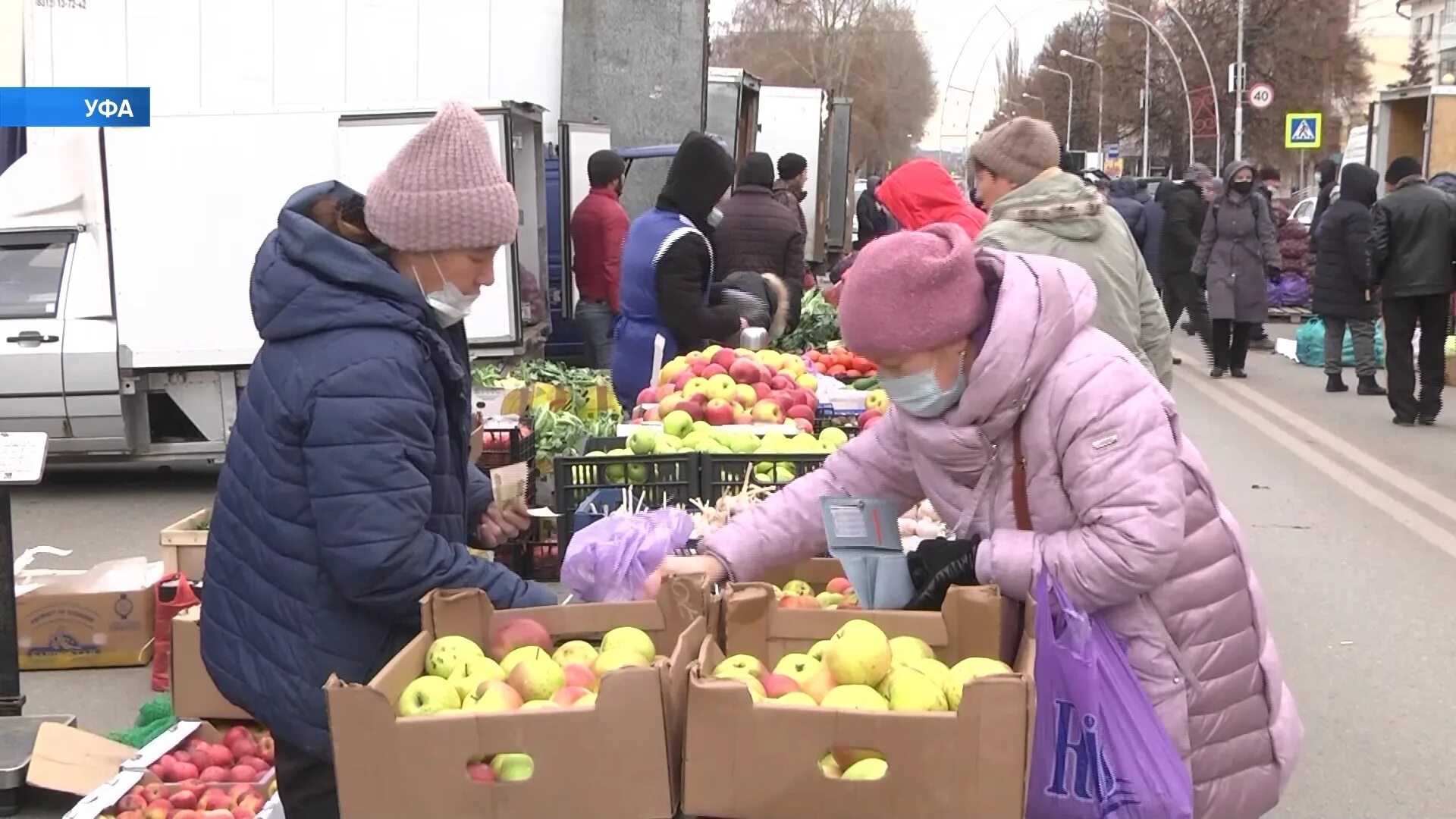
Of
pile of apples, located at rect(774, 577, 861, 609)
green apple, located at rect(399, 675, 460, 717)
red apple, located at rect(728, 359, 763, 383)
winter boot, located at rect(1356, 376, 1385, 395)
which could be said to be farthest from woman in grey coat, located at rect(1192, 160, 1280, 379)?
green apple, located at rect(399, 675, 460, 717)

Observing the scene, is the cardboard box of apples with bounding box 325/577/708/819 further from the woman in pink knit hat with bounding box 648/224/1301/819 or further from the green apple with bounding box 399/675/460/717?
the woman in pink knit hat with bounding box 648/224/1301/819

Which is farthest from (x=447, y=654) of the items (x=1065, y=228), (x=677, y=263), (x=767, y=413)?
(x=677, y=263)

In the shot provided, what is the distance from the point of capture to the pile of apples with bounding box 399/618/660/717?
2725mm

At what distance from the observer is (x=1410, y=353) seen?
42.8 feet

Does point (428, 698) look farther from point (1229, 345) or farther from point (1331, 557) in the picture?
point (1229, 345)

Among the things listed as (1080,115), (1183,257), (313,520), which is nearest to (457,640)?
(313,520)

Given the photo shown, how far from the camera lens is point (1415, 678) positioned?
20.8ft

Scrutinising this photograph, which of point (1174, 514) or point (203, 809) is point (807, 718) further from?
point (203, 809)

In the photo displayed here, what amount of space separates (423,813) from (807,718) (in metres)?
0.66

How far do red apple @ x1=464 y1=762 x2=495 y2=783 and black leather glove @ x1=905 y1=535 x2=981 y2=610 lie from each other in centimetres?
94

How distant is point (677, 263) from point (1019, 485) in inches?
194

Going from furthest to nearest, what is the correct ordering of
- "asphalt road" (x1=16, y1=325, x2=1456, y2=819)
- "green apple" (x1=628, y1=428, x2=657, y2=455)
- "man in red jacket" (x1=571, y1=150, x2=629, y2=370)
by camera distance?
"man in red jacket" (x1=571, y1=150, x2=629, y2=370) < "green apple" (x1=628, y1=428, x2=657, y2=455) < "asphalt road" (x1=16, y1=325, x2=1456, y2=819)

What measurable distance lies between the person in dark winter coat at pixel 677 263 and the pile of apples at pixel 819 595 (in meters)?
4.01

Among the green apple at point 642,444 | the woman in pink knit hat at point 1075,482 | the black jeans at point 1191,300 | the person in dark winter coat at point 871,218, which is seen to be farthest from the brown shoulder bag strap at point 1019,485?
the person in dark winter coat at point 871,218
